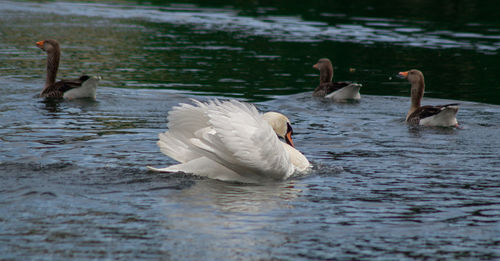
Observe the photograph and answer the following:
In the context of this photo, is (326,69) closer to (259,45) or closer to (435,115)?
(435,115)

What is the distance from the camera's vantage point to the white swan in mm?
10312

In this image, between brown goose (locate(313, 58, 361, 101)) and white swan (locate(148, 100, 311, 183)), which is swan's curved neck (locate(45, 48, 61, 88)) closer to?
brown goose (locate(313, 58, 361, 101))

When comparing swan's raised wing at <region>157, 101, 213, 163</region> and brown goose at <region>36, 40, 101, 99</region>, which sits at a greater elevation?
swan's raised wing at <region>157, 101, 213, 163</region>

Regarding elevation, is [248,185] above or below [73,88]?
above

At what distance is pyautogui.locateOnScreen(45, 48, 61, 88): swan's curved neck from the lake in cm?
71

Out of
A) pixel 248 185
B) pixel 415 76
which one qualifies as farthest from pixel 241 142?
pixel 415 76

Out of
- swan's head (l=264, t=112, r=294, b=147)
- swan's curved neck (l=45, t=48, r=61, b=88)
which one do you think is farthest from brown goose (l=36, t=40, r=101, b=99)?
swan's head (l=264, t=112, r=294, b=147)

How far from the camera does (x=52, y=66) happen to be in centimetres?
2111

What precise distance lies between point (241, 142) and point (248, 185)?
2.42ft

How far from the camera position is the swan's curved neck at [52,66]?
2086 centimetres

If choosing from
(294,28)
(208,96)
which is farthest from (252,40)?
(208,96)

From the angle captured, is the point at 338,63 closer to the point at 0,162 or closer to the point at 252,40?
the point at 252,40

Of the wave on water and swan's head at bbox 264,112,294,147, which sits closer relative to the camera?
swan's head at bbox 264,112,294,147

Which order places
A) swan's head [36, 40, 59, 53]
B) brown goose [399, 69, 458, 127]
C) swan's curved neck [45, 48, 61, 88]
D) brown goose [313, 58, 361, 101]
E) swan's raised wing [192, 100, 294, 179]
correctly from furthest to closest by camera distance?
1. swan's head [36, 40, 59, 53]
2. swan's curved neck [45, 48, 61, 88]
3. brown goose [313, 58, 361, 101]
4. brown goose [399, 69, 458, 127]
5. swan's raised wing [192, 100, 294, 179]
